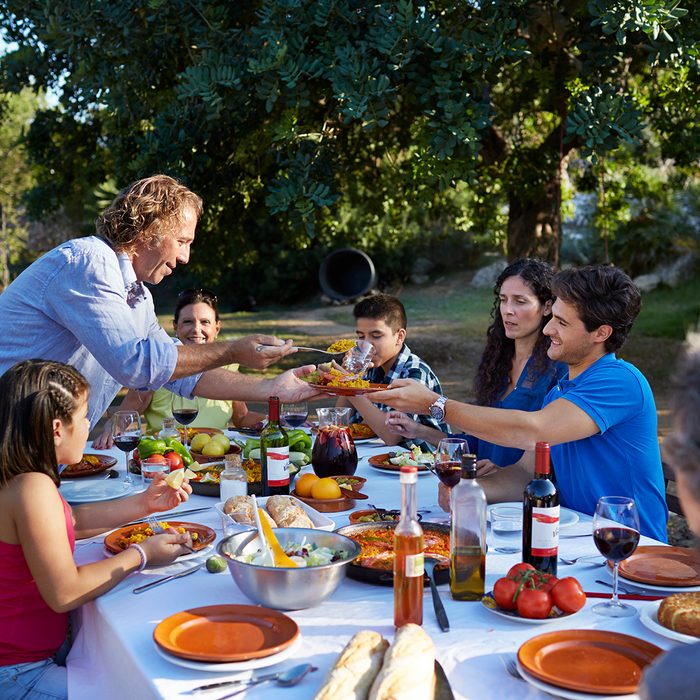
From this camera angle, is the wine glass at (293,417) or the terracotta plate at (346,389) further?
the wine glass at (293,417)

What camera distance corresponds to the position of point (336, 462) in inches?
141

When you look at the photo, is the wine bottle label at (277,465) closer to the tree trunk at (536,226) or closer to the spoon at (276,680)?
the spoon at (276,680)

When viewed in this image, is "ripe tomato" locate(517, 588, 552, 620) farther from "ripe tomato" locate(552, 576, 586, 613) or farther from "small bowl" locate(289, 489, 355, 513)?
"small bowl" locate(289, 489, 355, 513)

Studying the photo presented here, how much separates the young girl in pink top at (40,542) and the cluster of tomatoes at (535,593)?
99 cm

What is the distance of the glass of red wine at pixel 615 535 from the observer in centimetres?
223

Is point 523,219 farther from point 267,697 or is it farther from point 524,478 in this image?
point 267,697

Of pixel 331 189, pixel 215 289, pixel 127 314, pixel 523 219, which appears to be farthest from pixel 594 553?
pixel 215 289

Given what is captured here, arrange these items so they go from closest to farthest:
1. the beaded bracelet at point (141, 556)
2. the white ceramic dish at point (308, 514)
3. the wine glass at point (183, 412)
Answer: the beaded bracelet at point (141, 556) < the white ceramic dish at point (308, 514) < the wine glass at point (183, 412)

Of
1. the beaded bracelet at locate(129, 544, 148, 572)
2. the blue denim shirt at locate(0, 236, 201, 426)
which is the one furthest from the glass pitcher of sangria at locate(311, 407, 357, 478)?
the beaded bracelet at locate(129, 544, 148, 572)

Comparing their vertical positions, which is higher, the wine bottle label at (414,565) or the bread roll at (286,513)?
the wine bottle label at (414,565)

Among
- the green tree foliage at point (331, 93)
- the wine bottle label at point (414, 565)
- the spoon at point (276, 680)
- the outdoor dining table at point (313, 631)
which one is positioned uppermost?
the green tree foliage at point (331, 93)

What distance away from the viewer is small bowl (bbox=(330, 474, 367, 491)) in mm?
3443

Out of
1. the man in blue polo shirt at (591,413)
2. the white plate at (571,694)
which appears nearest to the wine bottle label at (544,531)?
the white plate at (571,694)

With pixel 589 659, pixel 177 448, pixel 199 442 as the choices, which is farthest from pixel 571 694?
pixel 199 442
